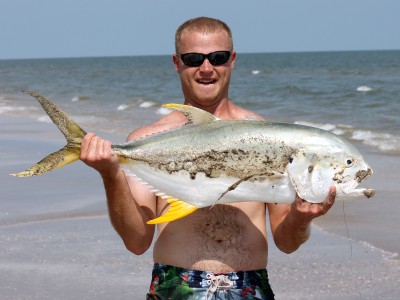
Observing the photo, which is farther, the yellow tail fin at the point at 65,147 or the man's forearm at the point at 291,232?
the man's forearm at the point at 291,232

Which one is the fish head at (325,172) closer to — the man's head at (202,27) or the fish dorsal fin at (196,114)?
the fish dorsal fin at (196,114)

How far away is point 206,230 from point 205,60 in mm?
761

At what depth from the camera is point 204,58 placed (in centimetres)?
356

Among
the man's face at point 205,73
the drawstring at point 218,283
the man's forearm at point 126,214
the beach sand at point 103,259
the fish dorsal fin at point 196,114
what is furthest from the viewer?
the beach sand at point 103,259

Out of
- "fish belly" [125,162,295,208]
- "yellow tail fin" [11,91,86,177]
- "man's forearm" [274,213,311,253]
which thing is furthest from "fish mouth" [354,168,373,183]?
"yellow tail fin" [11,91,86,177]

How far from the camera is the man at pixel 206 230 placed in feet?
11.5

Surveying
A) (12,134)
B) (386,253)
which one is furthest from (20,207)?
(12,134)

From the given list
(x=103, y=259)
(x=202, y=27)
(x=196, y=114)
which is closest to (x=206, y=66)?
(x=202, y=27)

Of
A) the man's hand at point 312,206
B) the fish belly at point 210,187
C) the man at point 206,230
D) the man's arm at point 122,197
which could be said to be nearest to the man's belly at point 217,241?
the man at point 206,230

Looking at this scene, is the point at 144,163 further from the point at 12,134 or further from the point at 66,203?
the point at 12,134

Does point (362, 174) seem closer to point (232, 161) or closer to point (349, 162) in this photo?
point (349, 162)

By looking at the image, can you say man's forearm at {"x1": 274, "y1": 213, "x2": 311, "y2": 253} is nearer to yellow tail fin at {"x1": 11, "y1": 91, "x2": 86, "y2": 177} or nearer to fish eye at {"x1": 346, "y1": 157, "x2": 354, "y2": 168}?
fish eye at {"x1": 346, "y1": 157, "x2": 354, "y2": 168}

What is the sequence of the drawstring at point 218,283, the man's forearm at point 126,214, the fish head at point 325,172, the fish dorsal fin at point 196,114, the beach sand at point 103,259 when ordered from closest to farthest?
the fish head at point 325,172 < the fish dorsal fin at point 196,114 < the man's forearm at point 126,214 < the drawstring at point 218,283 < the beach sand at point 103,259

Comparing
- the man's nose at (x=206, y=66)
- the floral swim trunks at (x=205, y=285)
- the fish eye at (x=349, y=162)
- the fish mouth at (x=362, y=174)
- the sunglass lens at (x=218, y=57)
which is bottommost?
the floral swim trunks at (x=205, y=285)
